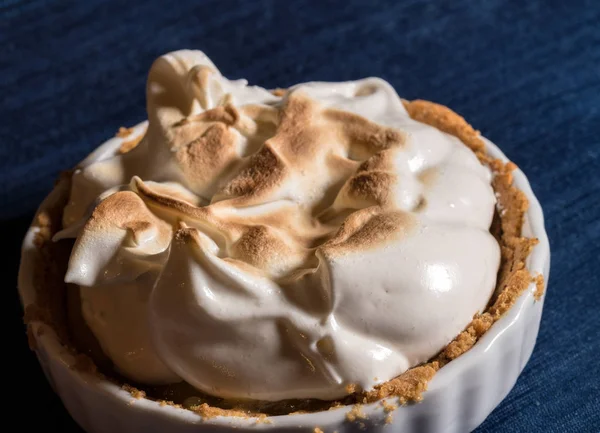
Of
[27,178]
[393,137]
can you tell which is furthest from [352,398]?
[27,178]

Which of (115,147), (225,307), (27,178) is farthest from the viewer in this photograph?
(27,178)

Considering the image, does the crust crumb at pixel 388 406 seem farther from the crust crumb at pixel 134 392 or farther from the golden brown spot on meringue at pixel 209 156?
the golden brown spot on meringue at pixel 209 156

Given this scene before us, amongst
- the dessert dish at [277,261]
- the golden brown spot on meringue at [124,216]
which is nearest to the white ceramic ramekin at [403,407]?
the dessert dish at [277,261]

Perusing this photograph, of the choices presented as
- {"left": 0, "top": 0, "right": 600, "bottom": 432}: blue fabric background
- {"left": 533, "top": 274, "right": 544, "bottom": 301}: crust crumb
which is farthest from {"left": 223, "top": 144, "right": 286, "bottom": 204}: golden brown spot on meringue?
{"left": 0, "top": 0, "right": 600, "bottom": 432}: blue fabric background

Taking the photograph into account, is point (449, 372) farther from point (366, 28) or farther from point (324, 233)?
point (366, 28)

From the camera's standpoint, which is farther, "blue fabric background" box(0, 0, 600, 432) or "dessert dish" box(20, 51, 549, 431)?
"blue fabric background" box(0, 0, 600, 432)

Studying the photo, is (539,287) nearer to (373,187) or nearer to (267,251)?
(373,187)

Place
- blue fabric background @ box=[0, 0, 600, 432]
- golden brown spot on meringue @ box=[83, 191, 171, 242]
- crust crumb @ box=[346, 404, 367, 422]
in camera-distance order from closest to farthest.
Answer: crust crumb @ box=[346, 404, 367, 422]
golden brown spot on meringue @ box=[83, 191, 171, 242]
blue fabric background @ box=[0, 0, 600, 432]

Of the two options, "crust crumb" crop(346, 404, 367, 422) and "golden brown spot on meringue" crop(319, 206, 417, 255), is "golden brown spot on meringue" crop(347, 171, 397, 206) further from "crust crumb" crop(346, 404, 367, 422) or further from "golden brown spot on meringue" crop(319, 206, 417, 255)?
"crust crumb" crop(346, 404, 367, 422)
